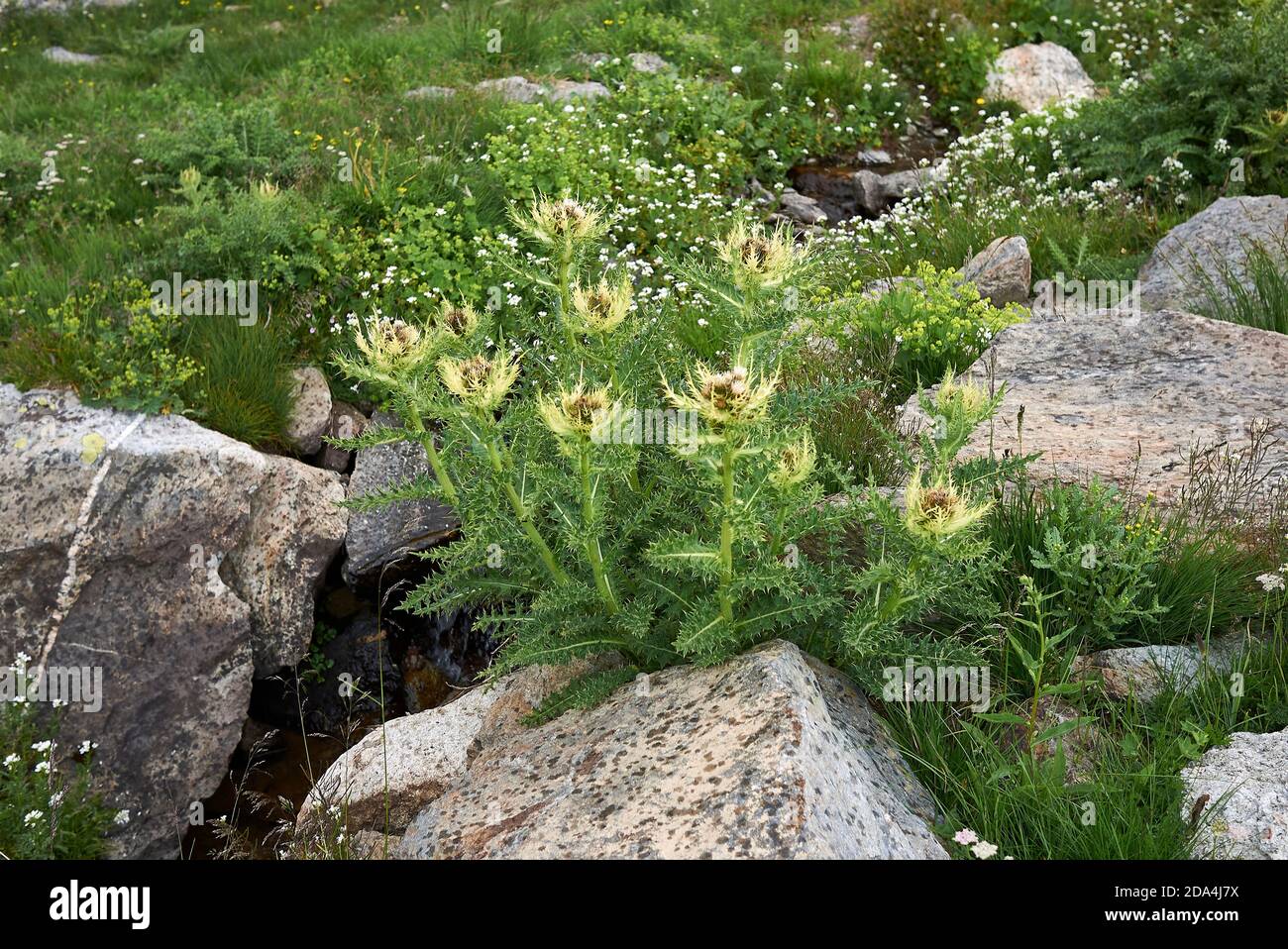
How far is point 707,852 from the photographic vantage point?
10.3ft

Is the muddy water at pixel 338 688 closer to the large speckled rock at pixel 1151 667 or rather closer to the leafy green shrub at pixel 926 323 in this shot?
the leafy green shrub at pixel 926 323

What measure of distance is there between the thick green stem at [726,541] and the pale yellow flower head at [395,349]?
1.12 meters

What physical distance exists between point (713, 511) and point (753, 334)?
0.69m

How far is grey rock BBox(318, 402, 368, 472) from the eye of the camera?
716 centimetres

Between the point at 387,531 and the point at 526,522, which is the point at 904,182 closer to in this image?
the point at 387,531

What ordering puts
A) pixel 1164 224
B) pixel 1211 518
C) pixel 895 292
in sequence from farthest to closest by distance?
pixel 1164 224
pixel 895 292
pixel 1211 518

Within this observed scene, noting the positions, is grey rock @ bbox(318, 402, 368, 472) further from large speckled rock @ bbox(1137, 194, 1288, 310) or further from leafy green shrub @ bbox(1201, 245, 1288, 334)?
leafy green shrub @ bbox(1201, 245, 1288, 334)

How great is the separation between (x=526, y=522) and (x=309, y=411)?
12.7 ft

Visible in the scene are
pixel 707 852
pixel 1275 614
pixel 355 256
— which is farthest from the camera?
pixel 355 256

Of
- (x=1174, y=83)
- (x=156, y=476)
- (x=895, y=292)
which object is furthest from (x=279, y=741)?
(x=1174, y=83)

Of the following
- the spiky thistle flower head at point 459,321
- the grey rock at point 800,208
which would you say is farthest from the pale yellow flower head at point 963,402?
the grey rock at point 800,208

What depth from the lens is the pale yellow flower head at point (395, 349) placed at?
352cm

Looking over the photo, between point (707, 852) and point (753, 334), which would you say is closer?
point (707, 852)
